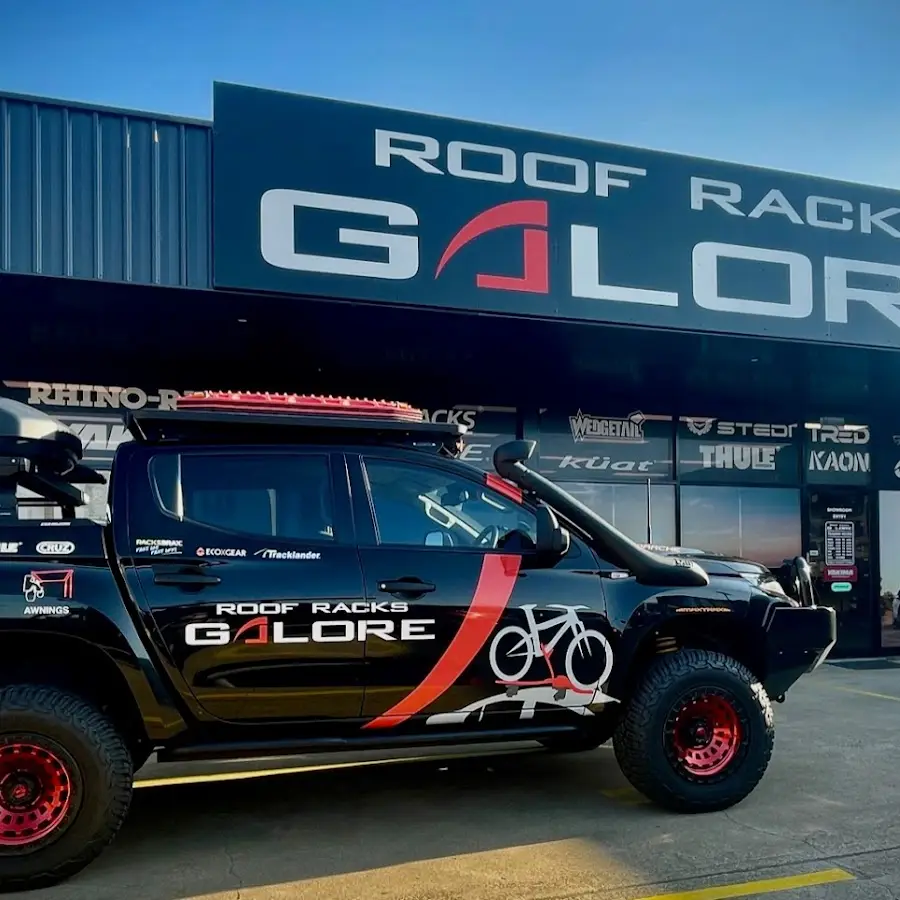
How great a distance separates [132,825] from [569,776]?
105 inches

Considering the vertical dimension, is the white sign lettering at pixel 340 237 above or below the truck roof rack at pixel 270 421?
above

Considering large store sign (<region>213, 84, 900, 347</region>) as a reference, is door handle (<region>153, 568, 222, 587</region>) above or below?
below

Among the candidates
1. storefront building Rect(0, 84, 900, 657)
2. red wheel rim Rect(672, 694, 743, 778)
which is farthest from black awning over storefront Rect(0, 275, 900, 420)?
red wheel rim Rect(672, 694, 743, 778)

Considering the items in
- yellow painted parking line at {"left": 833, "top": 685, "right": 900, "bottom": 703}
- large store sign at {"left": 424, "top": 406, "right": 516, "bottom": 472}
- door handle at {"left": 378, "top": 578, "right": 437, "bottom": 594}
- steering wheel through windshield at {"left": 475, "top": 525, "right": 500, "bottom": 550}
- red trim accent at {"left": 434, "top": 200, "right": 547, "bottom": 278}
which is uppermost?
red trim accent at {"left": 434, "top": 200, "right": 547, "bottom": 278}

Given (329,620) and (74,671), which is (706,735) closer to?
(329,620)

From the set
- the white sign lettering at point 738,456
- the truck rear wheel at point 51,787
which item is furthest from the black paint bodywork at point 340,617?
the white sign lettering at point 738,456

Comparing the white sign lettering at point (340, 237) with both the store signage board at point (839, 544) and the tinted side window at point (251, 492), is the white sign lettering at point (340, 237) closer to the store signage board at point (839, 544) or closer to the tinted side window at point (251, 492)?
the tinted side window at point (251, 492)

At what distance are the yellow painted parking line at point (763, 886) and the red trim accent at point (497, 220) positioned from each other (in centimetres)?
536

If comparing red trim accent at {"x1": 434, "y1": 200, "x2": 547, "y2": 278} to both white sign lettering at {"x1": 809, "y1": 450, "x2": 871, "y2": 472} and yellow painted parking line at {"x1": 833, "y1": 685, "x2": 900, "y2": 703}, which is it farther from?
white sign lettering at {"x1": 809, "y1": 450, "x2": 871, "y2": 472}

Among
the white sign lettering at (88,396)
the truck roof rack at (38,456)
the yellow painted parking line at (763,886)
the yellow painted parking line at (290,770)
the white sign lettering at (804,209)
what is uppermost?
the white sign lettering at (804,209)

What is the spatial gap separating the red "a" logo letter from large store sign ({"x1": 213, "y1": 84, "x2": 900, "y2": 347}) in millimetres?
14

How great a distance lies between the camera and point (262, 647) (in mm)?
4480

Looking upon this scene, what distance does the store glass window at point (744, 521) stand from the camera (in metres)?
11.9

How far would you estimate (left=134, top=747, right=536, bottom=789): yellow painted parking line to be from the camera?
6020mm
